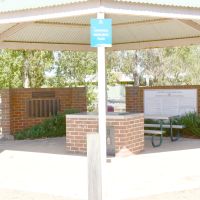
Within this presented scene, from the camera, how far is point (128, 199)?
7.32m

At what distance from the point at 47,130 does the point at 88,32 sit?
3.60m

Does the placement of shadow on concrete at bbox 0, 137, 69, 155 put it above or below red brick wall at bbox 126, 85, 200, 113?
below

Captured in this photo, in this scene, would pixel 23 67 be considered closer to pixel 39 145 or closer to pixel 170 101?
pixel 170 101

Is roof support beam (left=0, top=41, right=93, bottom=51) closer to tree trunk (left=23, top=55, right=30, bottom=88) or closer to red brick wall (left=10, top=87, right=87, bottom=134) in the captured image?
red brick wall (left=10, top=87, right=87, bottom=134)

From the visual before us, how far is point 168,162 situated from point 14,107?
272 inches

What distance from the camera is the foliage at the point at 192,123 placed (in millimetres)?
14570

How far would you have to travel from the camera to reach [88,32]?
16000 mm

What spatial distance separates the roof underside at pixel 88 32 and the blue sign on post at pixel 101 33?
5320mm

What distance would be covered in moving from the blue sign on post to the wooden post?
9.48 feet

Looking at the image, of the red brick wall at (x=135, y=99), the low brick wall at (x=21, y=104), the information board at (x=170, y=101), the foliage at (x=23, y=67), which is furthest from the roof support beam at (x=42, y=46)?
the foliage at (x=23, y=67)

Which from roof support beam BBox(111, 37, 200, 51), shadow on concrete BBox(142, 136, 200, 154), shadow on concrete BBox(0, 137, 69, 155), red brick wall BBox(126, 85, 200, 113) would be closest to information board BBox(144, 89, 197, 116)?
red brick wall BBox(126, 85, 200, 113)

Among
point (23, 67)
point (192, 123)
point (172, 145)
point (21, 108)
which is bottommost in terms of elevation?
point (172, 145)

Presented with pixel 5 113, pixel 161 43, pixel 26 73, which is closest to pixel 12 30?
pixel 5 113

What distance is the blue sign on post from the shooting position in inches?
318
